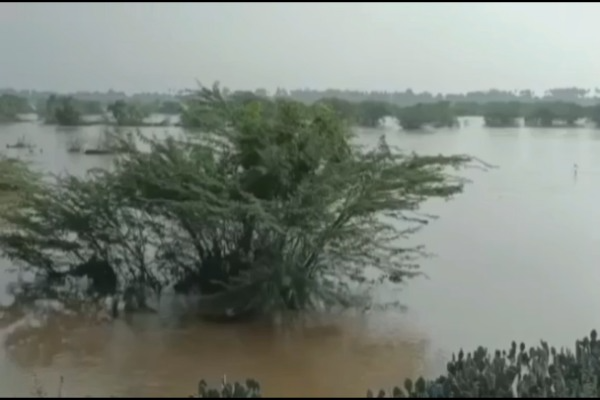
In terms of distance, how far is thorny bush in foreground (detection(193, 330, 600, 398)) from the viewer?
2529 millimetres

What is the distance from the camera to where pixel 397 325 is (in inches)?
174

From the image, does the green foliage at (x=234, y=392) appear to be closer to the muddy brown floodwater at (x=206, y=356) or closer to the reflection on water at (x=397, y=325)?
the muddy brown floodwater at (x=206, y=356)

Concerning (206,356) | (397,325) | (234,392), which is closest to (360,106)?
(397,325)

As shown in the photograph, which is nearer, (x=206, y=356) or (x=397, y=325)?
(x=206, y=356)

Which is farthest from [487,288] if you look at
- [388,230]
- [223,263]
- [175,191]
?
[175,191]

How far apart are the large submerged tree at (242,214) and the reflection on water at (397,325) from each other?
0.72 feet

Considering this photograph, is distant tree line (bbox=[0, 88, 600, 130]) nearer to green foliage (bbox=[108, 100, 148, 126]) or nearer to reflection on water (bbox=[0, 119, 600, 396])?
green foliage (bbox=[108, 100, 148, 126])

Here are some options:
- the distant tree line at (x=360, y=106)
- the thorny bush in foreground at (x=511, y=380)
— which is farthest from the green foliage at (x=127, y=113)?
the thorny bush in foreground at (x=511, y=380)

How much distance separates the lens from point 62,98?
15.6 ft

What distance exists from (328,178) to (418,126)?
109cm

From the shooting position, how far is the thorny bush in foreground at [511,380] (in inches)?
99.6

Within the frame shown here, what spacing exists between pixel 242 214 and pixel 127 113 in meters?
0.97

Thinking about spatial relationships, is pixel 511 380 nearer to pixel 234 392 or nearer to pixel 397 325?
pixel 234 392

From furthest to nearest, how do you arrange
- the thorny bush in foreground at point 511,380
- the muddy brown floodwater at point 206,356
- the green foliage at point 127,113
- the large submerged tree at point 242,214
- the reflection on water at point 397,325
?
the green foliage at point 127,113, the large submerged tree at point 242,214, the reflection on water at point 397,325, the muddy brown floodwater at point 206,356, the thorny bush in foreground at point 511,380
